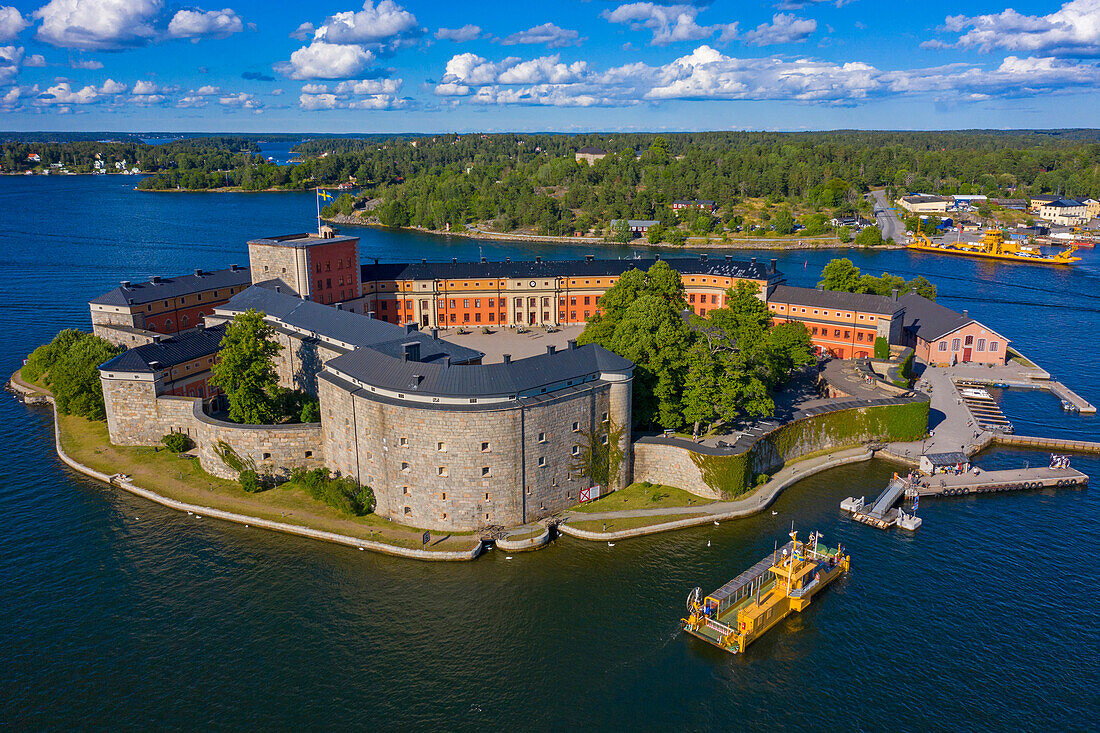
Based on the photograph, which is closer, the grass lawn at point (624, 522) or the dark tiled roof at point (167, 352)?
the grass lawn at point (624, 522)

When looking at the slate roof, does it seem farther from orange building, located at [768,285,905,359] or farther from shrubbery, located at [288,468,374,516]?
orange building, located at [768,285,905,359]

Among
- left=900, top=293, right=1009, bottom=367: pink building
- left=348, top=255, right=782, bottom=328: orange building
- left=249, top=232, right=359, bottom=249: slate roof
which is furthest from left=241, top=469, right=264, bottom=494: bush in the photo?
left=900, top=293, right=1009, bottom=367: pink building

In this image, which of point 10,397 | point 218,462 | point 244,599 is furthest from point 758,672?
point 10,397

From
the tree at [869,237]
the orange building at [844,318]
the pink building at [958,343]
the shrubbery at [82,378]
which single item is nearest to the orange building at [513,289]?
the orange building at [844,318]

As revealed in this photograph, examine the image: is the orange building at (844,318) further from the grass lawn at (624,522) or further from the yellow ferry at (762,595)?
the grass lawn at (624,522)

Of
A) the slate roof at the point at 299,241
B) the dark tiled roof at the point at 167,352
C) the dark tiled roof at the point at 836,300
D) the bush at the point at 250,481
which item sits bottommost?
the bush at the point at 250,481

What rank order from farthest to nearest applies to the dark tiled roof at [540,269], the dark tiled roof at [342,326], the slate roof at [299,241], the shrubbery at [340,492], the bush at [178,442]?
1. the dark tiled roof at [540,269]
2. the slate roof at [299,241]
3. the bush at [178,442]
4. the dark tiled roof at [342,326]
5. the shrubbery at [340,492]
